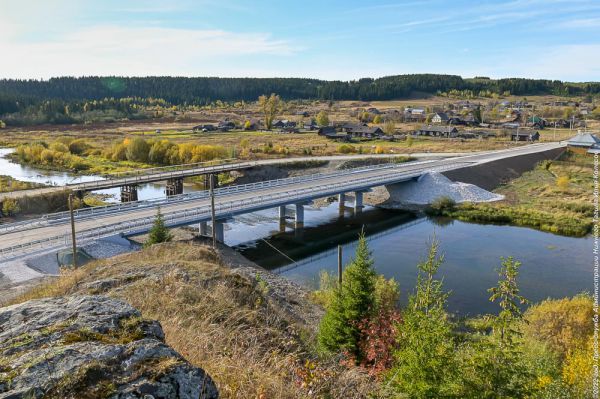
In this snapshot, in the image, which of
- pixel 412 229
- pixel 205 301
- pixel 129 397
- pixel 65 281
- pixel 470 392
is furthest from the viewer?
pixel 412 229

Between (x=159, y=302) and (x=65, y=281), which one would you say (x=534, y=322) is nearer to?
(x=159, y=302)

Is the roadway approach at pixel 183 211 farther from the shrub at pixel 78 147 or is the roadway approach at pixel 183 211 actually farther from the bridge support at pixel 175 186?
the shrub at pixel 78 147

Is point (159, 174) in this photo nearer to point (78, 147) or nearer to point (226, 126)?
point (78, 147)

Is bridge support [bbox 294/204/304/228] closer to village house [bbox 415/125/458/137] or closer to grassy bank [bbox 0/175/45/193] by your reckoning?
grassy bank [bbox 0/175/45/193]

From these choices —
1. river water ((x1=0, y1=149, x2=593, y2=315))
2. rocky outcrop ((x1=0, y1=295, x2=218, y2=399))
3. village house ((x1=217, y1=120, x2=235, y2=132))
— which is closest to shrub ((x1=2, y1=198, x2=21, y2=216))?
river water ((x1=0, y1=149, x2=593, y2=315))

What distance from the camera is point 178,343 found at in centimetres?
555

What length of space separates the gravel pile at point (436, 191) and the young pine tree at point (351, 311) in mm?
37913

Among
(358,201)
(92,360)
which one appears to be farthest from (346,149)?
(92,360)

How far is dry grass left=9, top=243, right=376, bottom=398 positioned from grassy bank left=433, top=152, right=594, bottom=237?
3528 cm

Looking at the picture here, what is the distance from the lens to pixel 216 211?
34250 millimetres

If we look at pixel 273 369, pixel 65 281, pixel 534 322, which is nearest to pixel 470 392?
pixel 273 369

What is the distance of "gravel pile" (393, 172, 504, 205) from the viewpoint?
49.8 m

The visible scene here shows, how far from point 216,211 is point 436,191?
26.7 meters

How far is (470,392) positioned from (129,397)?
249 inches
